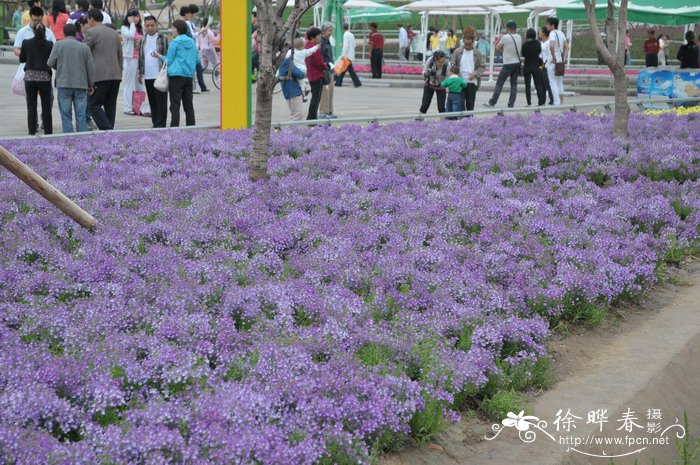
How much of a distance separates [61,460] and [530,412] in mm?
2518

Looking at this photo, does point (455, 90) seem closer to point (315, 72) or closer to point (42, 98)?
point (315, 72)

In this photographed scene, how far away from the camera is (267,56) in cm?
939

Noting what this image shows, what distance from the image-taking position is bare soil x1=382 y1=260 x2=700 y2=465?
15.2ft

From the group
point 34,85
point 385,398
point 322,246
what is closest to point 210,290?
point 322,246

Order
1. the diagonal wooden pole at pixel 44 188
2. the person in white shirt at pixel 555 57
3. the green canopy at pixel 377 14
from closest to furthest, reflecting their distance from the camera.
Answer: the diagonal wooden pole at pixel 44 188, the person in white shirt at pixel 555 57, the green canopy at pixel 377 14

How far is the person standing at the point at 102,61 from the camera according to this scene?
50.2 feet

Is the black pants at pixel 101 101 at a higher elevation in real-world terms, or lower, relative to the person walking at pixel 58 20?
lower

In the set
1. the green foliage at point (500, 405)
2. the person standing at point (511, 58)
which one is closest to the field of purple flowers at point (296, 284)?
the green foliage at point (500, 405)

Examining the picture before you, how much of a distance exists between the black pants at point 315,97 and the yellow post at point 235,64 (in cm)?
249

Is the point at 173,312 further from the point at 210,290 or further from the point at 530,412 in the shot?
the point at 530,412

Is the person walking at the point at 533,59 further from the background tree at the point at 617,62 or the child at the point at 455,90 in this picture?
the background tree at the point at 617,62

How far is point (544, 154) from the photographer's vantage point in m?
Answer: 11.8

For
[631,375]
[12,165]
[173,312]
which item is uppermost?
[12,165]

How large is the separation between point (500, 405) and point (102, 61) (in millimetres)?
11945
